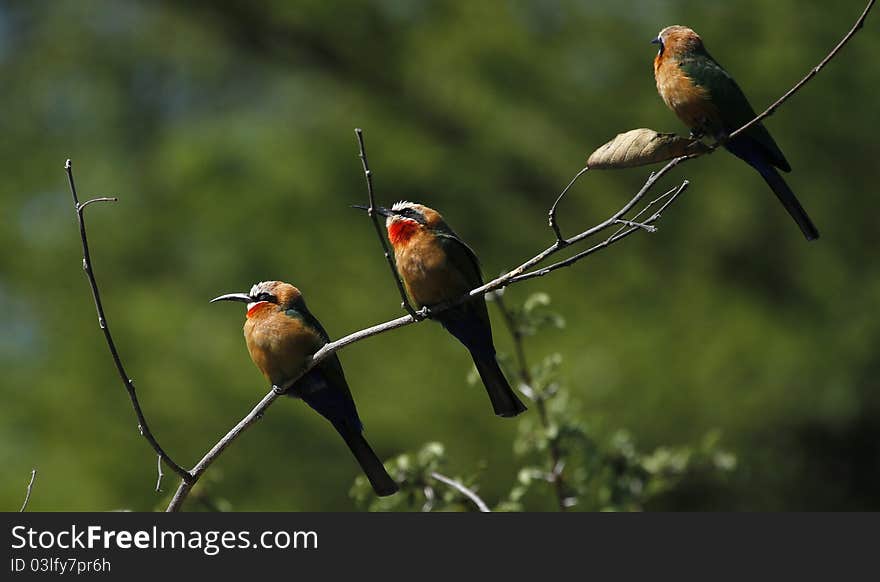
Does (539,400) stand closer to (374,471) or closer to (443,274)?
(443,274)

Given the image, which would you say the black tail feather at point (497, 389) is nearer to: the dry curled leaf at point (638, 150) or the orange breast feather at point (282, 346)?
the orange breast feather at point (282, 346)

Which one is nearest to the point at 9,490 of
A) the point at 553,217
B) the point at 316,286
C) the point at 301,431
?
the point at 301,431

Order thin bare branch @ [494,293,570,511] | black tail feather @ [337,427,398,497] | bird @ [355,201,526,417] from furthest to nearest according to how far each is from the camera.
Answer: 1. thin bare branch @ [494,293,570,511]
2. bird @ [355,201,526,417]
3. black tail feather @ [337,427,398,497]

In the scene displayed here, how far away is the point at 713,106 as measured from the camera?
83.4 inches

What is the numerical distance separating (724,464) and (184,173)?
5.71m

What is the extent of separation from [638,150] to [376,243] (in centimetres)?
655

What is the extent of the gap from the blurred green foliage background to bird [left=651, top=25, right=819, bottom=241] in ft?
14.3

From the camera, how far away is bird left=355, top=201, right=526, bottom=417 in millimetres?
2533

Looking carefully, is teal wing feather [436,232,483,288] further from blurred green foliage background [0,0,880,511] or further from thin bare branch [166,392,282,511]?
blurred green foliage background [0,0,880,511]

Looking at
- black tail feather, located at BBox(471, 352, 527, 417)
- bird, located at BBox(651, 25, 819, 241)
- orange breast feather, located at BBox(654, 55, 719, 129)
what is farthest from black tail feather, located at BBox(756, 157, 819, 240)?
black tail feather, located at BBox(471, 352, 527, 417)

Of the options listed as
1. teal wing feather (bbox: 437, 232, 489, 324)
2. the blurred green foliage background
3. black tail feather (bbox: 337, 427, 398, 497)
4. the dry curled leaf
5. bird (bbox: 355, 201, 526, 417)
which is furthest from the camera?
the blurred green foliage background

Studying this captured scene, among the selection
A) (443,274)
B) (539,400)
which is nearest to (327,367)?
(443,274)

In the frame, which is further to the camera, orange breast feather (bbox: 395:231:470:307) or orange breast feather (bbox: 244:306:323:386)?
orange breast feather (bbox: 395:231:470:307)

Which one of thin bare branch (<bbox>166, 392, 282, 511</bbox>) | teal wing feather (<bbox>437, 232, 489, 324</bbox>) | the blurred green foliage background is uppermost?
the blurred green foliage background
